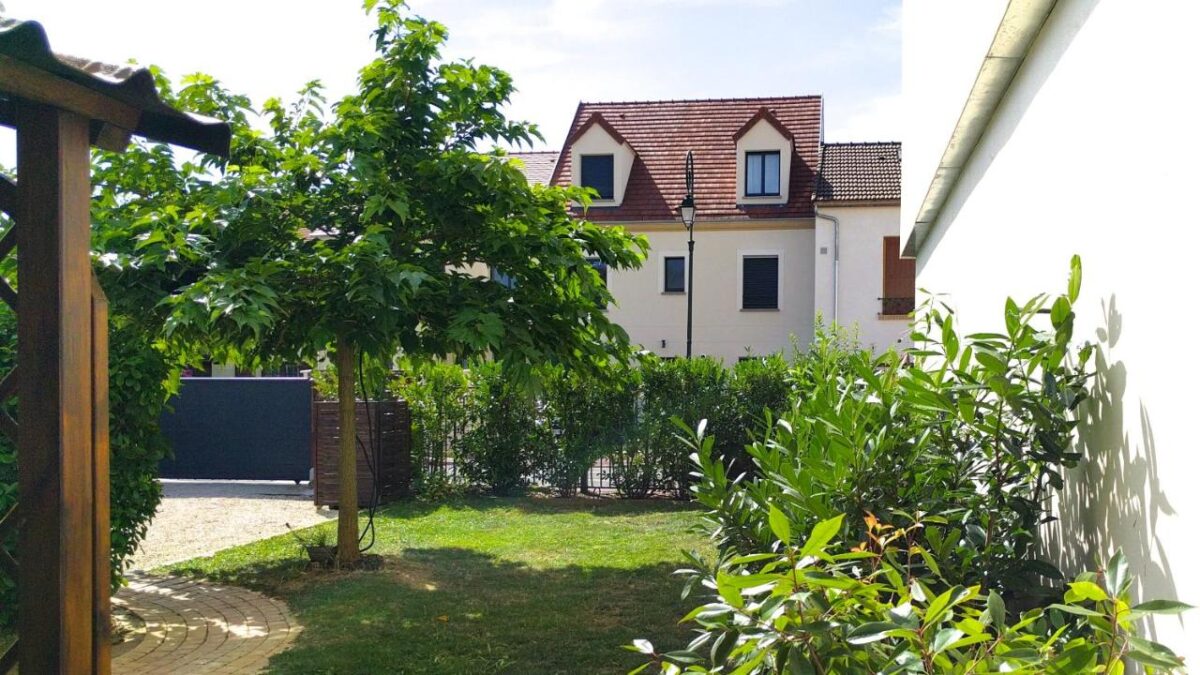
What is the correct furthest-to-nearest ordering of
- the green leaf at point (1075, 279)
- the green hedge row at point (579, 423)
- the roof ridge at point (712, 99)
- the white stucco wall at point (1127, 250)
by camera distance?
the roof ridge at point (712, 99) → the green hedge row at point (579, 423) → the green leaf at point (1075, 279) → the white stucco wall at point (1127, 250)

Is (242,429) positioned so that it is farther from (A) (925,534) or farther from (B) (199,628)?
(A) (925,534)

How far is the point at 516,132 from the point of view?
8750 millimetres

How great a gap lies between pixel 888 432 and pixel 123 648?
566 cm

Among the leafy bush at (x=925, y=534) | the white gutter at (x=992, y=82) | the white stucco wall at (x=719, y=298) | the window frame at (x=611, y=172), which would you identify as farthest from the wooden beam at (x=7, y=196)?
the window frame at (x=611, y=172)

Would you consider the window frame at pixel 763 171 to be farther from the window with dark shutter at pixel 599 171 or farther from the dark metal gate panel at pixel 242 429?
the dark metal gate panel at pixel 242 429

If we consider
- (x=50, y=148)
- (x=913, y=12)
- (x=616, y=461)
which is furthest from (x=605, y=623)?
(x=616, y=461)

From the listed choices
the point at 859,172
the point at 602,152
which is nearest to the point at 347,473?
the point at 602,152

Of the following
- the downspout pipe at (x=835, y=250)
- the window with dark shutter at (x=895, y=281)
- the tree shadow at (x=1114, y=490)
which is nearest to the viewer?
the tree shadow at (x=1114, y=490)

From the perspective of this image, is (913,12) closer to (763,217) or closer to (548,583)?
(548,583)

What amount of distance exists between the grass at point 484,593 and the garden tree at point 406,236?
3.08 ft

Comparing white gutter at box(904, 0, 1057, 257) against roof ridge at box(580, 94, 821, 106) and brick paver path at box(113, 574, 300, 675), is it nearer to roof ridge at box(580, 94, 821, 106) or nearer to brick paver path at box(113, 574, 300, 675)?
brick paver path at box(113, 574, 300, 675)

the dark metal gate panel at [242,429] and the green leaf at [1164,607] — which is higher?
the green leaf at [1164,607]

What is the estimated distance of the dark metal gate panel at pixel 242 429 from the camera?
15992 mm

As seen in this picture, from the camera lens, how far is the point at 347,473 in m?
8.93
